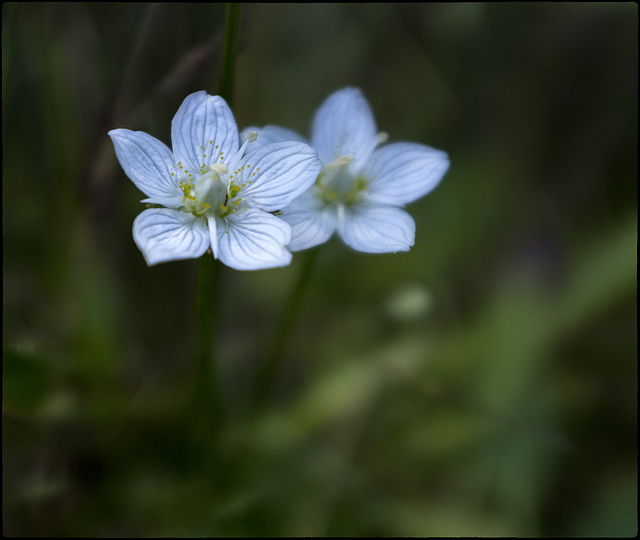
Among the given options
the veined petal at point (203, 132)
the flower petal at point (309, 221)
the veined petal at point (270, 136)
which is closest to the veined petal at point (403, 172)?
the flower petal at point (309, 221)

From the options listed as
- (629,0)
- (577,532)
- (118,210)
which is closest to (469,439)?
(577,532)

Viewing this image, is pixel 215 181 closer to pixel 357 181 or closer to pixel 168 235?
pixel 168 235

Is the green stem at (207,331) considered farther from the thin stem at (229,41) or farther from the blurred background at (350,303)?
the thin stem at (229,41)

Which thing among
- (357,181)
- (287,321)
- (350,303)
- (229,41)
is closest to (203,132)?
(229,41)

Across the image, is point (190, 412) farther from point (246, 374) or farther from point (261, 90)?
point (261, 90)

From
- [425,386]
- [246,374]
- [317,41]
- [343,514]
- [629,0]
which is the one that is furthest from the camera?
[317,41]

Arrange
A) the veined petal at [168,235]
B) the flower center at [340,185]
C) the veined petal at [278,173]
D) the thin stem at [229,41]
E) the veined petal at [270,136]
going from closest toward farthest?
the veined petal at [168,235], the thin stem at [229,41], the veined petal at [278,173], the veined petal at [270,136], the flower center at [340,185]
